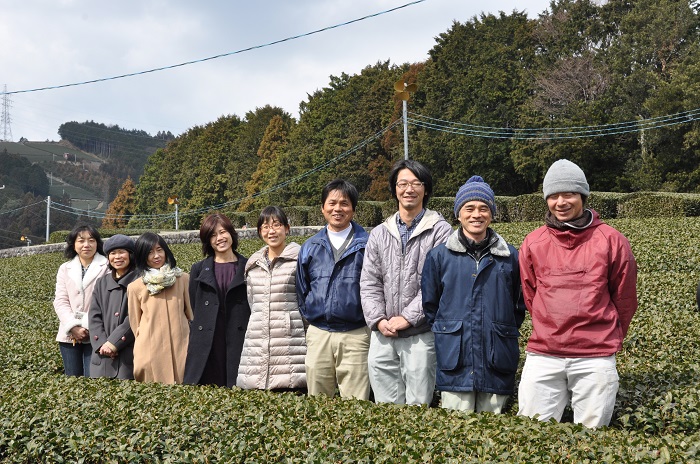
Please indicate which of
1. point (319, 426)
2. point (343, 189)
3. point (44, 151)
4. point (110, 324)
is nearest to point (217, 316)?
point (110, 324)

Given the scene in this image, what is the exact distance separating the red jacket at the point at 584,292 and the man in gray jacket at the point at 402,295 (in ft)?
2.66

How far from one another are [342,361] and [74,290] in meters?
2.93

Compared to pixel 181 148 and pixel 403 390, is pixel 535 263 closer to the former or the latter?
pixel 403 390

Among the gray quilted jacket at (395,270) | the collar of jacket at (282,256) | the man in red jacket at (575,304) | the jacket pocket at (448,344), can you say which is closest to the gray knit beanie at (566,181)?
the man in red jacket at (575,304)

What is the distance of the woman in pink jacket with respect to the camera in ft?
21.4

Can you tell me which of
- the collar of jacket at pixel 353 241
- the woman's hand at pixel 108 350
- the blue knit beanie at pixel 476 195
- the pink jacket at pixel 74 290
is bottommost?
the woman's hand at pixel 108 350

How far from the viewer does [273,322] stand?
5.37 meters

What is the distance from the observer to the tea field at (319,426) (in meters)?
3.63

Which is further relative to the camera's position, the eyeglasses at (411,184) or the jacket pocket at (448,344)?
the eyeglasses at (411,184)

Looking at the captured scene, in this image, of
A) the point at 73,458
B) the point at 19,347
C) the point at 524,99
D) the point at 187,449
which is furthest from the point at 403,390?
the point at 524,99

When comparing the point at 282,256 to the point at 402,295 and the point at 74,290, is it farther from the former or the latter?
the point at 74,290

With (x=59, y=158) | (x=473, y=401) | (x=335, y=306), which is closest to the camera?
(x=473, y=401)

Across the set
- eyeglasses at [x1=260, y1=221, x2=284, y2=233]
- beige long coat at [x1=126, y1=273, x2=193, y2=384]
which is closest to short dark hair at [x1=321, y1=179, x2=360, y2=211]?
eyeglasses at [x1=260, y1=221, x2=284, y2=233]

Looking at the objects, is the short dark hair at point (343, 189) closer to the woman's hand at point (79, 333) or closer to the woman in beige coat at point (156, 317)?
the woman in beige coat at point (156, 317)
